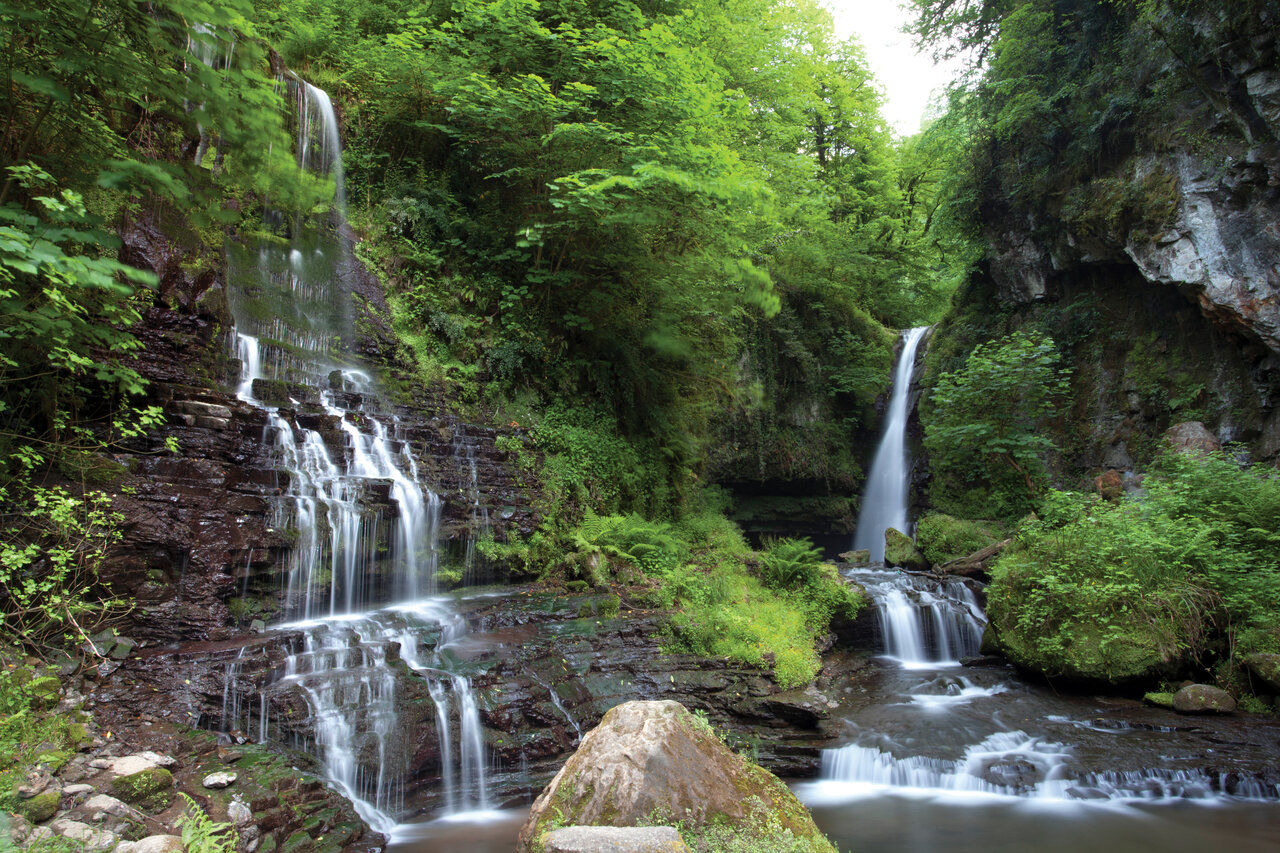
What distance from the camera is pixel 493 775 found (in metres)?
5.43

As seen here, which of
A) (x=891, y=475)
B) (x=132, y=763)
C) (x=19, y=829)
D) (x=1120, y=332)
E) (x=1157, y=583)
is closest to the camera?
(x=19, y=829)

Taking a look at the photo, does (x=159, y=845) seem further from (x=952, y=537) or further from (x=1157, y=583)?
(x=952, y=537)

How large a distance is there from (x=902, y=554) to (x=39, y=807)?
14.2 metres

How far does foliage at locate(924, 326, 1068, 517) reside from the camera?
12969 mm

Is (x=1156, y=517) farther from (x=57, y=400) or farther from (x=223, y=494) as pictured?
(x=57, y=400)

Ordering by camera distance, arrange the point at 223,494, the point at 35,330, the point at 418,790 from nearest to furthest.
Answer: the point at 35,330
the point at 418,790
the point at 223,494

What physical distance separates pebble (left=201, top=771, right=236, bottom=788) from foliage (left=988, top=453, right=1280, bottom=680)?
8804 millimetres

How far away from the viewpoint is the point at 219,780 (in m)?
4.05

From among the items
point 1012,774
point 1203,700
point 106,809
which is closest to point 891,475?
point 1203,700

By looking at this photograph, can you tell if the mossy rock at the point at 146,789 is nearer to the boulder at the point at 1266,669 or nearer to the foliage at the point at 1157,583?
the foliage at the point at 1157,583

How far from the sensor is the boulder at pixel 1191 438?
1074 cm

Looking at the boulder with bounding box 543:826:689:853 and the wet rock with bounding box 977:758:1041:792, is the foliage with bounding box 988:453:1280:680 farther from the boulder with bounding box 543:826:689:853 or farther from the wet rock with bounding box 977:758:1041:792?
the boulder with bounding box 543:826:689:853

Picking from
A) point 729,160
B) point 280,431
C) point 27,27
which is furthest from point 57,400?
point 729,160

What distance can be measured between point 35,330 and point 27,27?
6.17 feet
